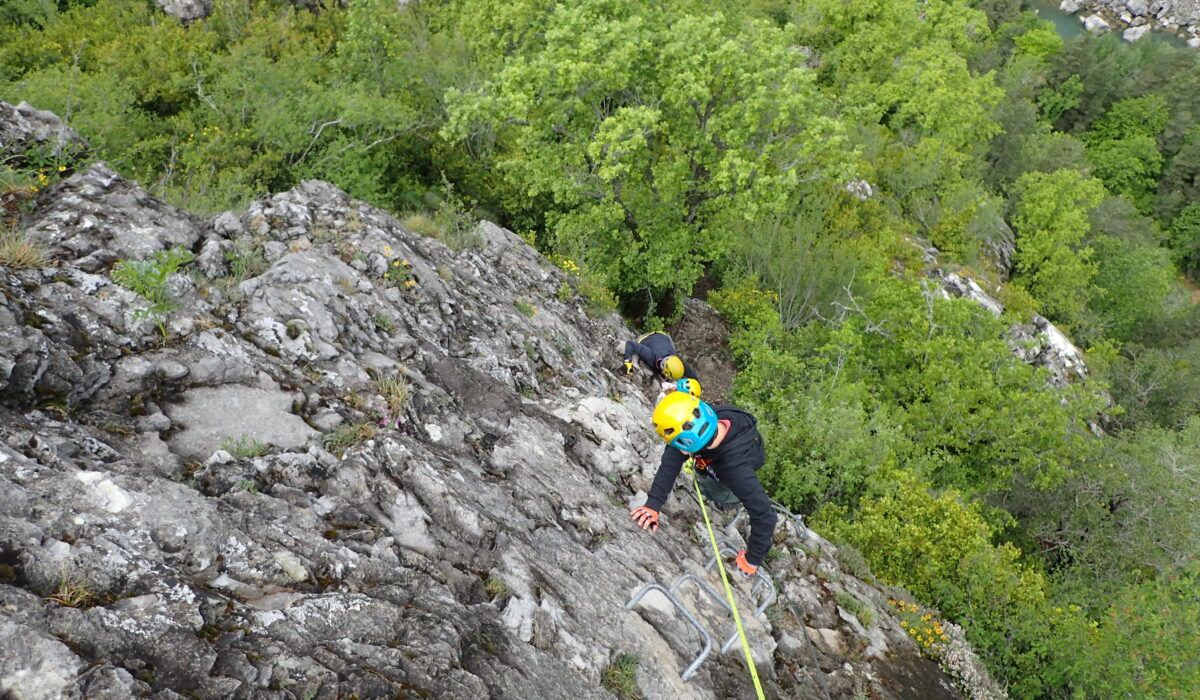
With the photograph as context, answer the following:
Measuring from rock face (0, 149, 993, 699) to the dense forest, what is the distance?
2.01 m

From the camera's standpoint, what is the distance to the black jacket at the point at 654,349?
9.62 m

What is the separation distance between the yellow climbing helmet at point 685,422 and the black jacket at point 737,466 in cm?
27

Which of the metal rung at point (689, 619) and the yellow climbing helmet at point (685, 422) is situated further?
the yellow climbing helmet at point (685, 422)

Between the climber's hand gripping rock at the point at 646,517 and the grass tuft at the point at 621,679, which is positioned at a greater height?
the grass tuft at the point at 621,679

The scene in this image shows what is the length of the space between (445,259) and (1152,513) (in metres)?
16.5

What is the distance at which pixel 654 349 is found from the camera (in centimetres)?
980

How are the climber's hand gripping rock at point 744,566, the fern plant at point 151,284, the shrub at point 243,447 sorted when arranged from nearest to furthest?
the shrub at point 243,447 < the fern plant at point 151,284 < the climber's hand gripping rock at point 744,566

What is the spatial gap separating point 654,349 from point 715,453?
3949 mm

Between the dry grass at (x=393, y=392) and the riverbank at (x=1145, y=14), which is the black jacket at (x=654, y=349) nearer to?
the dry grass at (x=393, y=392)

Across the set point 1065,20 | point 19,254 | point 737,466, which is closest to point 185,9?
point 19,254

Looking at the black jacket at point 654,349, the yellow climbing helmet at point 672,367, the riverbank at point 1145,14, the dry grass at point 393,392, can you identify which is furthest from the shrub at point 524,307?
the riverbank at point 1145,14

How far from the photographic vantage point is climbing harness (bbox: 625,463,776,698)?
5.10 meters

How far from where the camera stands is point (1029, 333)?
83.7 ft

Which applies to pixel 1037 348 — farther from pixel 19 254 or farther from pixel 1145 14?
pixel 1145 14
